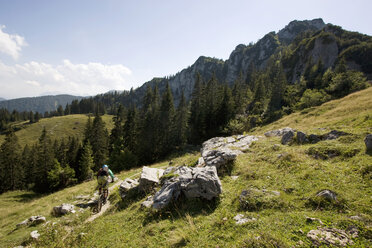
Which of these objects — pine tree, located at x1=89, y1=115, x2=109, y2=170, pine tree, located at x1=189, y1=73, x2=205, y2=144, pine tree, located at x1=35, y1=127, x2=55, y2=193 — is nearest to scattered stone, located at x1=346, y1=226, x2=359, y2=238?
pine tree, located at x1=189, y1=73, x2=205, y2=144

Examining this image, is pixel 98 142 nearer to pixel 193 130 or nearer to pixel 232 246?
pixel 193 130

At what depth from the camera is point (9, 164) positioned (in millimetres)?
45562

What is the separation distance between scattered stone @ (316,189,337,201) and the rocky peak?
228 m

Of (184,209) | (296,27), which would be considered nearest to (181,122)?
(184,209)

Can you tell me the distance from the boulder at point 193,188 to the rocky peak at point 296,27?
228747 mm

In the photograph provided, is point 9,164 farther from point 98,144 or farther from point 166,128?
point 166,128

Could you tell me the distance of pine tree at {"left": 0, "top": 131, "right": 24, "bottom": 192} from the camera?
43.8 meters

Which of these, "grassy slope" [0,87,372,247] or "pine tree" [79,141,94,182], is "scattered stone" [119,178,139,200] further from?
"pine tree" [79,141,94,182]

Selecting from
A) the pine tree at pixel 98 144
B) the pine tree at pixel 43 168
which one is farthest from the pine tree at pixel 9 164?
the pine tree at pixel 98 144

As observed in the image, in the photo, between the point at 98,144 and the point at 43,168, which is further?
the point at 98,144

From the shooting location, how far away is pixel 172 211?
8.08 m

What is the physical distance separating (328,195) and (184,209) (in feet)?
19.7

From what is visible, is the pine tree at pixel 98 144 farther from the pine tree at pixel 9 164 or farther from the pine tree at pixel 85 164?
the pine tree at pixel 9 164

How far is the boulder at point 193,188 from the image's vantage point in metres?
7.96
